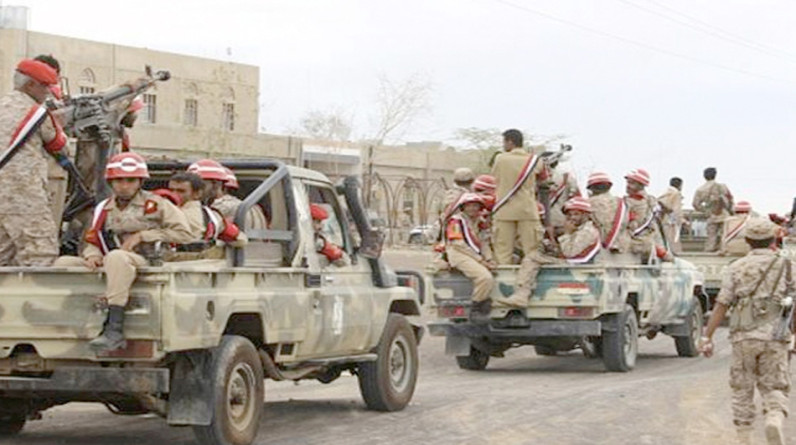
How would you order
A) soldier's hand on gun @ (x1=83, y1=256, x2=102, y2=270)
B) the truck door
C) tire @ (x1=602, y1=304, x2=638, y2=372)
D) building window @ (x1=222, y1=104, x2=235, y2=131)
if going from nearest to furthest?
soldier's hand on gun @ (x1=83, y1=256, x2=102, y2=270)
the truck door
tire @ (x1=602, y1=304, x2=638, y2=372)
building window @ (x1=222, y1=104, x2=235, y2=131)

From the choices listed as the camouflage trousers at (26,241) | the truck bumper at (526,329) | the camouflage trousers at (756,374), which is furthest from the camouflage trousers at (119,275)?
the truck bumper at (526,329)

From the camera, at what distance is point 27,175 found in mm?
10648

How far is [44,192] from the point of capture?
10.8 m

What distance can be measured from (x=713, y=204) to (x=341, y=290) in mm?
16248

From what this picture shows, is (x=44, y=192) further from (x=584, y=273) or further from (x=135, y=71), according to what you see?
(x=135, y=71)

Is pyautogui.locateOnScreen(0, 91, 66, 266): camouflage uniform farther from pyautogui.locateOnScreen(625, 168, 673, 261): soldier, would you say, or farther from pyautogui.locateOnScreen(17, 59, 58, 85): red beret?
pyautogui.locateOnScreen(625, 168, 673, 261): soldier

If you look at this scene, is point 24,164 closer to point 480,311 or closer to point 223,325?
point 223,325

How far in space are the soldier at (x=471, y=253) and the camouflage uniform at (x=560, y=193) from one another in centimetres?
142

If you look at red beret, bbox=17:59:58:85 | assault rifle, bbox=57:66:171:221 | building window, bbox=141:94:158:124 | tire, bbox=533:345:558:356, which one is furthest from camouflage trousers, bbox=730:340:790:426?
building window, bbox=141:94:158:124

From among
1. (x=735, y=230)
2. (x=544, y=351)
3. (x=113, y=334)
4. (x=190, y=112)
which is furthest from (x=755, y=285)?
(x=190, y=112)

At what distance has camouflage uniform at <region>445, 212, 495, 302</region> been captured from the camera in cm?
1705

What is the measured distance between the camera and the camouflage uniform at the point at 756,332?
10664 millimetres

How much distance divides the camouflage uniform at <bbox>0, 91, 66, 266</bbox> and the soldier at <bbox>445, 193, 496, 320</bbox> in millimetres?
6994

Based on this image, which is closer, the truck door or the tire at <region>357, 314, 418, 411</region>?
the truck door
